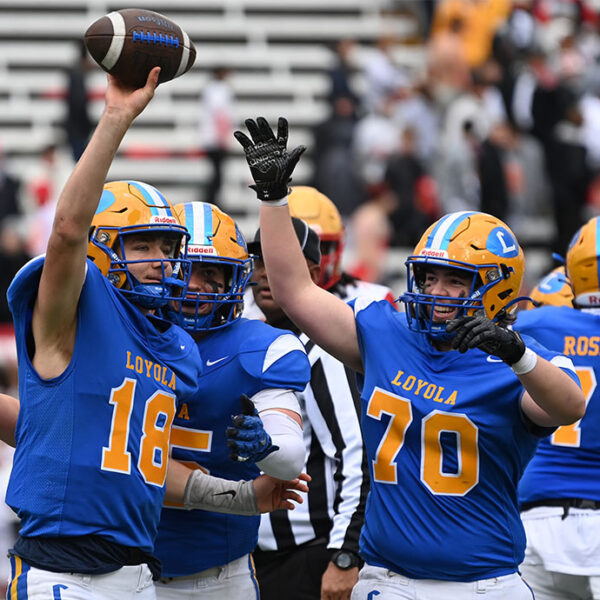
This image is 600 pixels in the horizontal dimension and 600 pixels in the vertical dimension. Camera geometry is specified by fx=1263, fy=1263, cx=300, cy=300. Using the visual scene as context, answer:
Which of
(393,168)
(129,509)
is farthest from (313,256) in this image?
(393,168)

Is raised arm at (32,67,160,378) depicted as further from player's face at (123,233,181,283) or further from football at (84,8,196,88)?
player's face at (123,233,181,283)

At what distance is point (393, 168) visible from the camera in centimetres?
1334

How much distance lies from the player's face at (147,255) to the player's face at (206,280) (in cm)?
46

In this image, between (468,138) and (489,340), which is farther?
(468,138)

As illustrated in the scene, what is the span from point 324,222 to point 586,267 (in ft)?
4.59

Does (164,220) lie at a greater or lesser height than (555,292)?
greater

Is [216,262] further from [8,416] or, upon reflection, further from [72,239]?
[72,239]

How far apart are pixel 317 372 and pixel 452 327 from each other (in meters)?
1.28

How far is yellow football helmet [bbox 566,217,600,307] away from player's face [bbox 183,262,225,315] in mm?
1508

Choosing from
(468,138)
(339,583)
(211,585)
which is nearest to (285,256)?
(211,585)

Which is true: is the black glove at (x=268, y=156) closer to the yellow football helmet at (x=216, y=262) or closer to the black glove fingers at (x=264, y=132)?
the black glove fingers at (x=264, y=132)

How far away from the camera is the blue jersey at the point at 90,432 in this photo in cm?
338

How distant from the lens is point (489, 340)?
3.69 metres

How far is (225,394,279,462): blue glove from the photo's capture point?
362 cm
